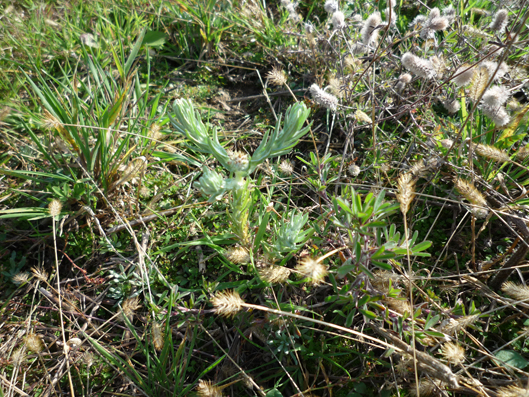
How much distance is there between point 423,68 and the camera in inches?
68.1

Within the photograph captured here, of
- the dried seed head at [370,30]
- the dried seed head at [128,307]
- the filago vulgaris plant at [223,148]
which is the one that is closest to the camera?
the filago vulgaris plant at [223,148]

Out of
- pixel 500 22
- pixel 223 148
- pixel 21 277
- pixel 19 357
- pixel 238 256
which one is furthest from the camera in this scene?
pixel 500 22

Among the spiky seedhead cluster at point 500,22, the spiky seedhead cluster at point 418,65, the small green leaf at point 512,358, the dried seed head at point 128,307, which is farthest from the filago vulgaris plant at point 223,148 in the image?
the spiky seedhead cluster at point 500,22

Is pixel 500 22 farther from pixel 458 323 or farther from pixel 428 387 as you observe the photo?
pixel 428 387

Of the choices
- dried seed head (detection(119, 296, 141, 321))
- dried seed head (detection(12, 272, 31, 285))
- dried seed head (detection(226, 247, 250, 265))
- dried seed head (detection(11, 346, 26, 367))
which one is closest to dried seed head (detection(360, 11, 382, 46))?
dried seed head (detection(226, 247, 250, 265))

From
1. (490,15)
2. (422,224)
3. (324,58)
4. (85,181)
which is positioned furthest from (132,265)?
(490,15)

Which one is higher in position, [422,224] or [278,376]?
[422,224]

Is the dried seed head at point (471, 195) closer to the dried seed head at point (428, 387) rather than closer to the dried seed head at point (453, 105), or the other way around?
the dried seed head at point (453, 105)

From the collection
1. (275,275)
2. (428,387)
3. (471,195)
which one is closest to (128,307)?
(275,275)

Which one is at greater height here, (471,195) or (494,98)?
(494,98)

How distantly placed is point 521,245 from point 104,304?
2019 mm

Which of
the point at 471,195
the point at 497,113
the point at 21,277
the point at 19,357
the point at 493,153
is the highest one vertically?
the point at 497,113

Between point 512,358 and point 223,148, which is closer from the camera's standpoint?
point 223,148

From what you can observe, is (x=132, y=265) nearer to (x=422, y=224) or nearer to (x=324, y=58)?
(x=422, y=224)
